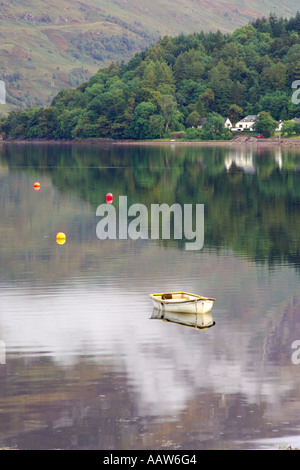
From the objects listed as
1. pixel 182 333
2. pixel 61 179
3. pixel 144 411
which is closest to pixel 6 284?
pixel 182 333

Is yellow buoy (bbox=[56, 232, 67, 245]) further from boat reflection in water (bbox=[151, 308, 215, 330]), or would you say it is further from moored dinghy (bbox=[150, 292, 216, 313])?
boat reflection in water (bbox=[151, 308, 215, 330])

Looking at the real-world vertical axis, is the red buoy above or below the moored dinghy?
above

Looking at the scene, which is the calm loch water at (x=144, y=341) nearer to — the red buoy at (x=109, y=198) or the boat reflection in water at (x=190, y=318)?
the boat reflection in water at (x=190, y=318)

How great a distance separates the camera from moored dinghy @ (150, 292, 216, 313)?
37188 mm

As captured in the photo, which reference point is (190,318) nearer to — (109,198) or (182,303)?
(182,303)

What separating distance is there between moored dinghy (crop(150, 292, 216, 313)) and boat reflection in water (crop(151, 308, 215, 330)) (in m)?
0.19

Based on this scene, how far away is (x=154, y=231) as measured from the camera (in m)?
66.9

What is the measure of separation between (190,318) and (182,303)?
31.8 inches

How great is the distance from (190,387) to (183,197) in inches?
2517

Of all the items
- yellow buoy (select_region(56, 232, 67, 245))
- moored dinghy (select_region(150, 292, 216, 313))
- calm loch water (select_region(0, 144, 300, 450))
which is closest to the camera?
calm loch water (select_region(0, 144, 300, 450))

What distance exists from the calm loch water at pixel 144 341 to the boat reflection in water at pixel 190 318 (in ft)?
1.75

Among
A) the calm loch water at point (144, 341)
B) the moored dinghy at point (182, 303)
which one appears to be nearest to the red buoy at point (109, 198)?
the calm loch water at point (144, 341)

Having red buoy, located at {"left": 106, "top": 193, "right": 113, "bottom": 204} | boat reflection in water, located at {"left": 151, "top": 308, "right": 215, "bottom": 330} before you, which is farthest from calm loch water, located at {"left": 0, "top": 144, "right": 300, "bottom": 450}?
red buoy, located at {"left": 106, "top": 193, "right": 113, "bottom": 204}
